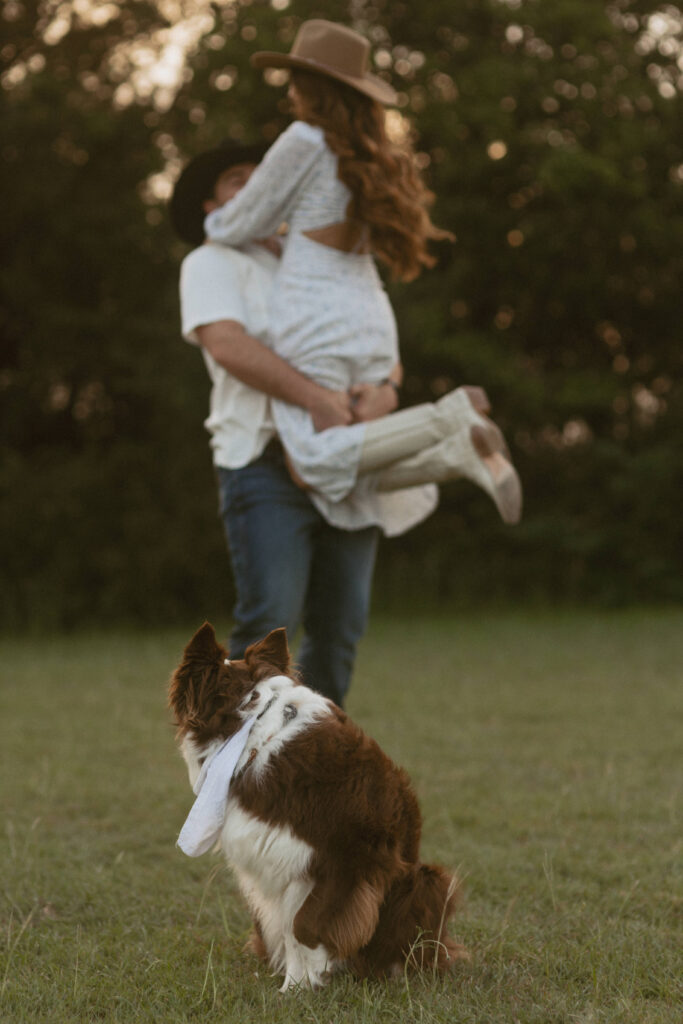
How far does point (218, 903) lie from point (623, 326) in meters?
14.9

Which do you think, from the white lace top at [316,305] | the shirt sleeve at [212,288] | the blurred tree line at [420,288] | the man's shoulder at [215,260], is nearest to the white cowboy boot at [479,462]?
the white lace top at [316,305]

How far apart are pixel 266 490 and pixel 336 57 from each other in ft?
4.76

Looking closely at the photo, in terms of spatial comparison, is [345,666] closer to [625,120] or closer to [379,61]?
[625,120]

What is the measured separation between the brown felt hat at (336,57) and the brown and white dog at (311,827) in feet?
6.57

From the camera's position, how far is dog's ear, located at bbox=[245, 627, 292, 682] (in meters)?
2.86

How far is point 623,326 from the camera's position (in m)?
17.2

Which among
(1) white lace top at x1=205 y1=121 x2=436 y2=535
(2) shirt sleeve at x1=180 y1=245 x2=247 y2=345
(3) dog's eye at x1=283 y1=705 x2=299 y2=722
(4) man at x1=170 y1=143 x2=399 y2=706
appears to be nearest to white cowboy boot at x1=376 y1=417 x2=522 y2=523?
(1) white lace top at x1=205 y1=121 x2=436 y2=535

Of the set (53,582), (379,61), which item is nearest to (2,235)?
(53,582)

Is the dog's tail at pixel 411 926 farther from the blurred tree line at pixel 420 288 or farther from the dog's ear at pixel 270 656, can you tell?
the blurred tree line at pixel 420 288

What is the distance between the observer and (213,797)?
2682 mm

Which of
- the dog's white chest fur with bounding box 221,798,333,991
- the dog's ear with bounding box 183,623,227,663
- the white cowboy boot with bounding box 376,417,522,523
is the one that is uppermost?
the white cowboy boot with bounding box 376,417,522,523

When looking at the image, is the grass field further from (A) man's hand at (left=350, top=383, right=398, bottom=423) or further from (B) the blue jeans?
(A) man's hand at (left=350, top=383, right=398, bottom=423)

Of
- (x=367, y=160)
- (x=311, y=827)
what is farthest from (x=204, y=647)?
(x=367, y=160)

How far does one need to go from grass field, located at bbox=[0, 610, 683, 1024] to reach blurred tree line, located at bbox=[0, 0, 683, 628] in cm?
456
